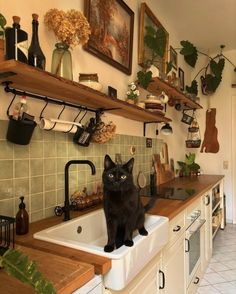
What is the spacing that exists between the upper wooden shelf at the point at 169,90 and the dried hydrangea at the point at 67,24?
1053 mm

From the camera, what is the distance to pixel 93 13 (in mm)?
1659

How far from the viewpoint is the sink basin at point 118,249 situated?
854mm

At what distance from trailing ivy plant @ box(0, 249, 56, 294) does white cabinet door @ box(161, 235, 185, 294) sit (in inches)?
40.2

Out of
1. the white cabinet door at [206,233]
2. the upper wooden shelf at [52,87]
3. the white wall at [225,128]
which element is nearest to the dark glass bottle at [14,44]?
the upper wooden shelf at [52,87]

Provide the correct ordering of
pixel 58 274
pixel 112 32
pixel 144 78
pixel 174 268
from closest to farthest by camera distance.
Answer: pixel 58 274 → pixel 174 268 → pixel 112 32 → pixel 144 78

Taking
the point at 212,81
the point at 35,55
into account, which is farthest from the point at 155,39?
the point at 212,81

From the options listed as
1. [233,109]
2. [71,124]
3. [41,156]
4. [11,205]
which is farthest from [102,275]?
[233,109]

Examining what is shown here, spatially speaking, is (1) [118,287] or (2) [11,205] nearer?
(1) [118,287]

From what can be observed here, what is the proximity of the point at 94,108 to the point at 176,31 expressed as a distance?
2180 millimetres

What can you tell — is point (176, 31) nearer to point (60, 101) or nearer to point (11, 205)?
point (60, 101)

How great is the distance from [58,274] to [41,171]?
65cm

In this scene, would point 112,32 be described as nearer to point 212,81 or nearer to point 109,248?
point 109,248

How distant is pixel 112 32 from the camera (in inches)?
74.2

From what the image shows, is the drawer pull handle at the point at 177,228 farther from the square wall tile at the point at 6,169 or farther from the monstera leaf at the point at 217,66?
the monstera leaf at the point at 217,66
